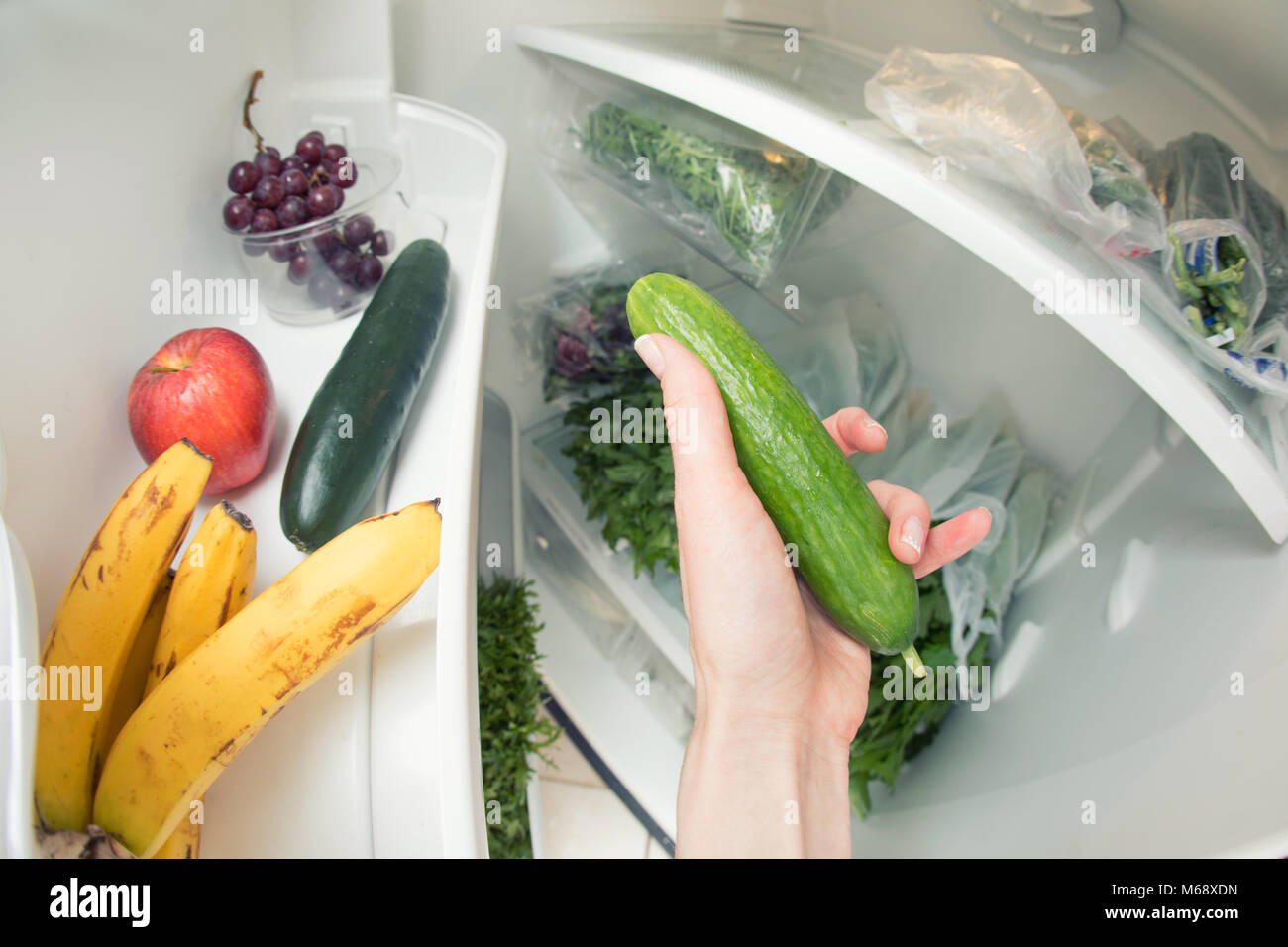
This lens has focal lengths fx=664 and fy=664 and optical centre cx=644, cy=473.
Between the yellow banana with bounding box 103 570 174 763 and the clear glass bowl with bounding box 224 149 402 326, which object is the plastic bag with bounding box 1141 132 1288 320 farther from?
the yellow banana with bounding box 103 570 174 763

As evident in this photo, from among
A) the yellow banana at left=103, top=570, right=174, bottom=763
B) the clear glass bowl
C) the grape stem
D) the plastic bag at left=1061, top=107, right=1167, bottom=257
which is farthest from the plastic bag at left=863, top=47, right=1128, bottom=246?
the yellow banana at left=103, top=570, right=174, bottom=763

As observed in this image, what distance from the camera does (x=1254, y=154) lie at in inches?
30.0

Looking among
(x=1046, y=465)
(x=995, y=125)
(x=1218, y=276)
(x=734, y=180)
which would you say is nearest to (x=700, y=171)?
(x=734, y=180)

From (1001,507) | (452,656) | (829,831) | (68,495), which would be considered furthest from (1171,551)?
(68,495)

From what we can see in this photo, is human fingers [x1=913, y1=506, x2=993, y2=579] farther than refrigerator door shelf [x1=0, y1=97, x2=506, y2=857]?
Yes

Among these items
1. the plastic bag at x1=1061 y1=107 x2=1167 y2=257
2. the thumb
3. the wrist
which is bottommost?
the wrist

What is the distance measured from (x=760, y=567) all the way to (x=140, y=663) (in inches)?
21.1

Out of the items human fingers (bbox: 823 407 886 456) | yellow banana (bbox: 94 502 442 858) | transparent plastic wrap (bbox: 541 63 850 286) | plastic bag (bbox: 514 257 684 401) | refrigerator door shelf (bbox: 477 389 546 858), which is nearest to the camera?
yellow banana (bbox: 94 502 442 858)

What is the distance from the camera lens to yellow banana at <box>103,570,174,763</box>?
535 mm

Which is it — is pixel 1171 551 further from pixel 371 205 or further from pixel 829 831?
pixel 371 205

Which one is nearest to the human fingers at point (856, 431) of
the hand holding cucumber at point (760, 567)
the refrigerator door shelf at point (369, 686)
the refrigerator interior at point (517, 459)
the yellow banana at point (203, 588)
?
the hand holding cucumber at point (760, 567)

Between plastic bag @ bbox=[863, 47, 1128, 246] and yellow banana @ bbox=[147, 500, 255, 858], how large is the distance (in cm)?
76

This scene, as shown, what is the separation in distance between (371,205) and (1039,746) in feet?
3.58
